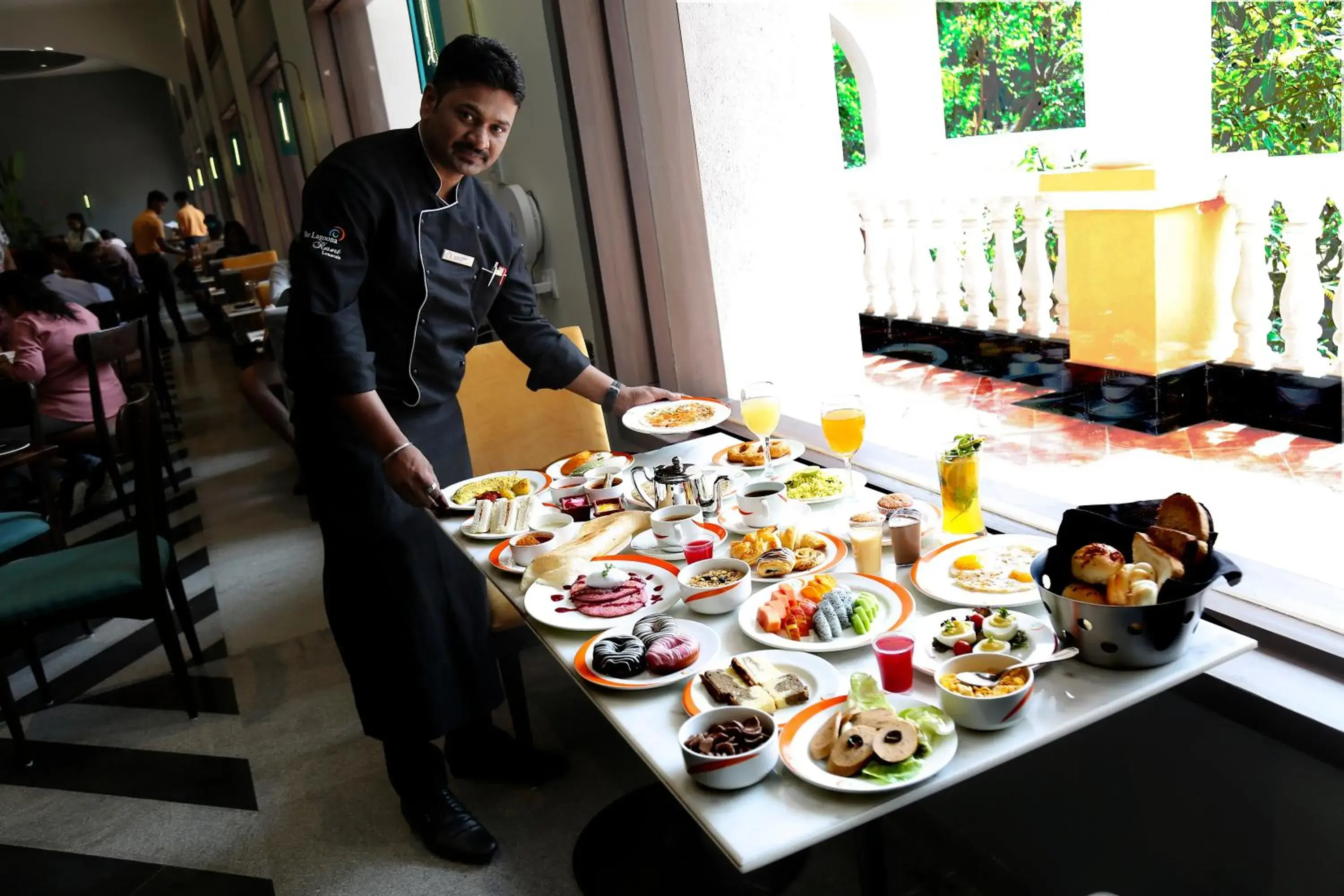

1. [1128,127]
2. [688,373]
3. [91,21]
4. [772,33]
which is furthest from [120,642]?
[91,21]

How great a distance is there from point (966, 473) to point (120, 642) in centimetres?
317

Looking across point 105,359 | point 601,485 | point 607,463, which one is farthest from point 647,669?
point 105,359

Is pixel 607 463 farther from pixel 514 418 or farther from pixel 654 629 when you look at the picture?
pixel 654 629

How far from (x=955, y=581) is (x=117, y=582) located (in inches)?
93.7

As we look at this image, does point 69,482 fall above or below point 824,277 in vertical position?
below

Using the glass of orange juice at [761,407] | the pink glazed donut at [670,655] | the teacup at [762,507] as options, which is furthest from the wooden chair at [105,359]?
the pink glazed donut at [670,655]

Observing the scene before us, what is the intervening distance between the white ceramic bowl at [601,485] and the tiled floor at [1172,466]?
24.7 inches

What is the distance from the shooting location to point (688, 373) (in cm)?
291

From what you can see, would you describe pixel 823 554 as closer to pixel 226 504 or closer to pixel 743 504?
pixel 743 504

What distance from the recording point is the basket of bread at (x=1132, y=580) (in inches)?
40.6

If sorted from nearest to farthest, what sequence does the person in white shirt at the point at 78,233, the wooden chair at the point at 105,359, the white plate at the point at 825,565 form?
the white plate at the point at 825,565
the wooden chair at the point at 105,359
the person in white shirt at the point at 78,233

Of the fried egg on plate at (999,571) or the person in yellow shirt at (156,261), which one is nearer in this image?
the fried egg on plate at (999,571)

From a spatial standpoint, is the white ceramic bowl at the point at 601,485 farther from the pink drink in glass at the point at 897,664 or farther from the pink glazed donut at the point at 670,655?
the pink drink in glass at the point at 897,664

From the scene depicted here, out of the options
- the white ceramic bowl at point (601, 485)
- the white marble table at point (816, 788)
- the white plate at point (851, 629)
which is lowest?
the white marble table at point (816, 788)
